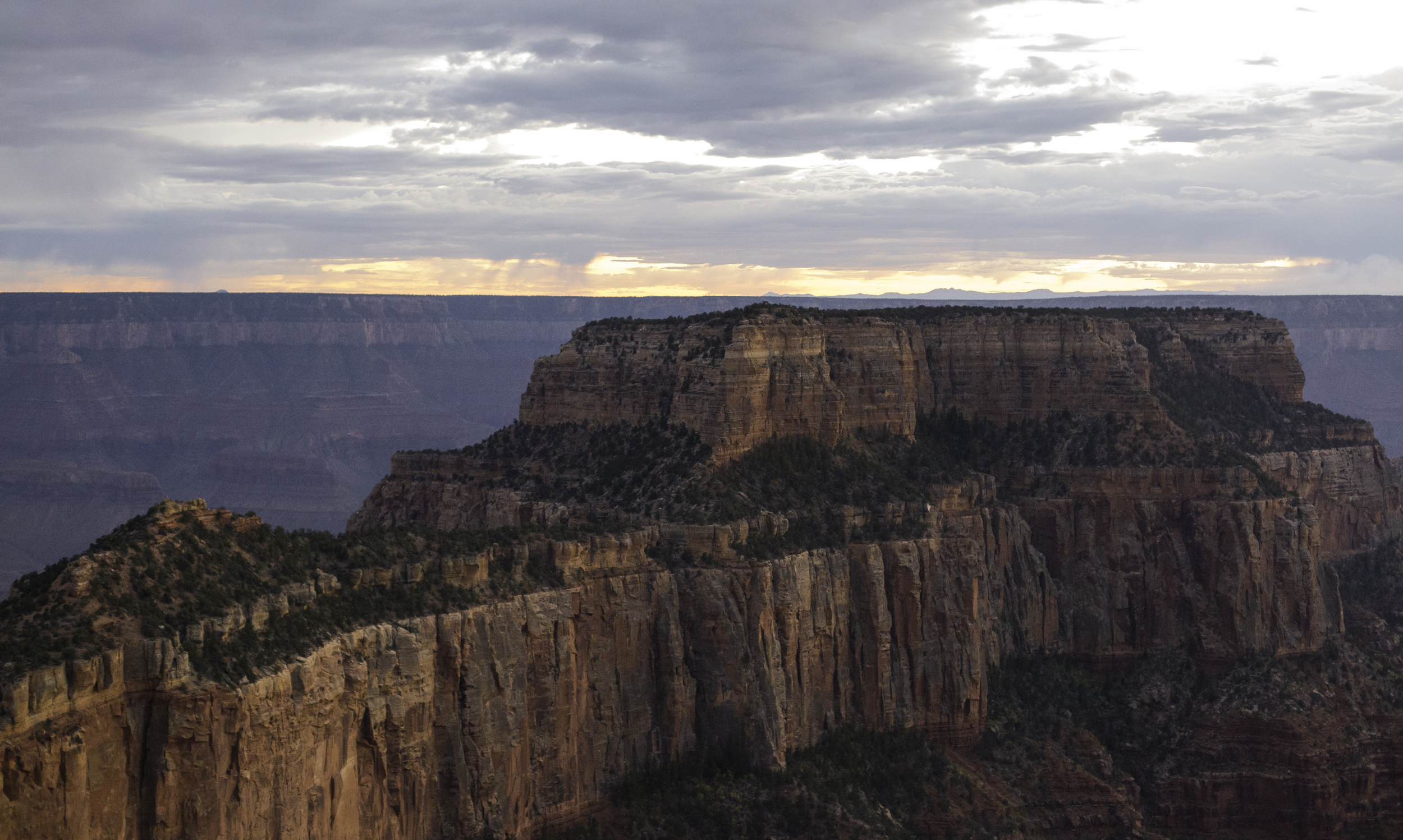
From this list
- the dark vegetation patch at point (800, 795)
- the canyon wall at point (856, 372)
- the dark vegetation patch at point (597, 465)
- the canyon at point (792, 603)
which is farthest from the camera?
the canyon wall at point (856, 372)

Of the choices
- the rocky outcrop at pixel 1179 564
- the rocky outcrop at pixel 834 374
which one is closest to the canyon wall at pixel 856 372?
the rocky outcrop at pixel 834 374

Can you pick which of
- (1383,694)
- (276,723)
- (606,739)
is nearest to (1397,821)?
(1383,694)

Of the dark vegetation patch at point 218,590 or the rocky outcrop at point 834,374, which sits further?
the rocky outcrop at point 834,374

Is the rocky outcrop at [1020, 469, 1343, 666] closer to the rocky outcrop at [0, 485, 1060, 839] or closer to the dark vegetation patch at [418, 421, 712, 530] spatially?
the rocky outcrop at [0, 485, 1060, 839]

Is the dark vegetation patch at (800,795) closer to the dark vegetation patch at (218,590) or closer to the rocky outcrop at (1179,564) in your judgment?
the dark vegetation patch at (218,590)

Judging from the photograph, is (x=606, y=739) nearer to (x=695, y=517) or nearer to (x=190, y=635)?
(x=695, y=517)

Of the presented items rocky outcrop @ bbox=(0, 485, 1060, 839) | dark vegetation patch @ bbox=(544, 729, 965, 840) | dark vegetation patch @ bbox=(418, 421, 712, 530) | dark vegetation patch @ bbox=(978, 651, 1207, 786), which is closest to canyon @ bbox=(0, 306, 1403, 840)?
rocky outcrop @ bbox=(0, 485, 1060, 839)
